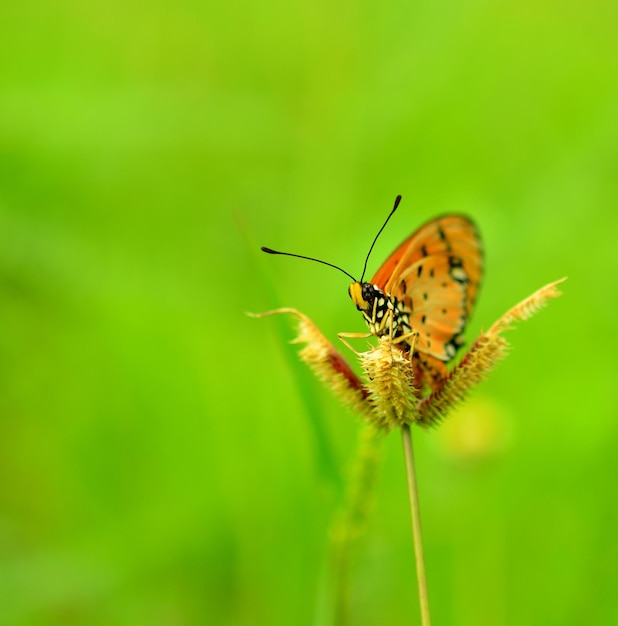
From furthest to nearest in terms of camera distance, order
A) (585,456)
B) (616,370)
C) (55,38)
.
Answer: (55,38) < (616,370) < (585,456)

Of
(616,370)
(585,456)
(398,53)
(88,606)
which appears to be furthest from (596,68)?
(88,606)

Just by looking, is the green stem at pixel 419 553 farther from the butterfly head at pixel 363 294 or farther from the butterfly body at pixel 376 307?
the butterfly head at pixel 363 294

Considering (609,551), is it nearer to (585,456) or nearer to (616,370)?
(585,456)

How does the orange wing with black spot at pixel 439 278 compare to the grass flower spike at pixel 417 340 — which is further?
the orange wing with black spot at pixel 439 278

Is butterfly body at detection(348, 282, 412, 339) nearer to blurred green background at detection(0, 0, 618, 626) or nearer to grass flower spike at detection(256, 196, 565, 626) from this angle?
grass flower spike at detection(256, 196, 565, 626)

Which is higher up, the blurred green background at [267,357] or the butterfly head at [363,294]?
the blurred green background at [267,357]

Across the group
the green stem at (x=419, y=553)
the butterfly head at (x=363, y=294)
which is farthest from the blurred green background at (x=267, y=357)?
the green stem at (x=419, y=553)

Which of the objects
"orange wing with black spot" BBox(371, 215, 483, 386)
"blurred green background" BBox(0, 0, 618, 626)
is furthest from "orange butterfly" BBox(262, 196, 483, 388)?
"blurred green background" BBox(0, 0, 618, 626)
